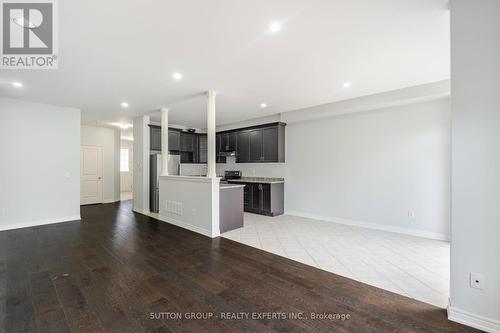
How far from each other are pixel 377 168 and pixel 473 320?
327cm

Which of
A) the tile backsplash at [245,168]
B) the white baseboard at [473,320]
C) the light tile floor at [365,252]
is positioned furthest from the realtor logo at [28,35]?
the tile backsplash at [245,168]

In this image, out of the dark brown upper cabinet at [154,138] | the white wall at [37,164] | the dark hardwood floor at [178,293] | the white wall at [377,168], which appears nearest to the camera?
the dark hardwood floor at [178,293]

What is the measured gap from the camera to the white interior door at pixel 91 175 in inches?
294

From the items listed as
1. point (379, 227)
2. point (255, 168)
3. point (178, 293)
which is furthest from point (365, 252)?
point (255, 168)

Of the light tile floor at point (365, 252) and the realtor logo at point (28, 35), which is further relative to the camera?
the light tile floor at point (365, 252)

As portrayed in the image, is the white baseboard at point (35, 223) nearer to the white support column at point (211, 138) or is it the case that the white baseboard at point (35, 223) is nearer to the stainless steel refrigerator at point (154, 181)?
the stainless steel refrigerator at point (154, 181)

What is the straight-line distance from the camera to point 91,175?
7.66 m

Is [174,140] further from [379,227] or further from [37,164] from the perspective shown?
[379,227]

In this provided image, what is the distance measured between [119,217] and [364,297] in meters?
5.77

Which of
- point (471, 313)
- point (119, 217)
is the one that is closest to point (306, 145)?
point (471, 313)

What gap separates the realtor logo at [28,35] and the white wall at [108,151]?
16.5 ft

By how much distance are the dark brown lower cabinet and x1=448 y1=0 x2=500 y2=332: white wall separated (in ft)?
13.6

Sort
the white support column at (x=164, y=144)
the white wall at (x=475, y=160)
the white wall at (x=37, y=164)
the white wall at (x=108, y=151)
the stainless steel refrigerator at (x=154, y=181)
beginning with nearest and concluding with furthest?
the white wall at (x=475, y=160), the white wall at (x=37, y=164), the white support column at (x=164, y=144), the stainless steel refrigerator at (x=154, y=181), the white wall at (x=108, y=151)

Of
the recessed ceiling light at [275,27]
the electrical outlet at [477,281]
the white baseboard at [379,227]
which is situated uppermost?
the recessed ceiling light at [275,27]
